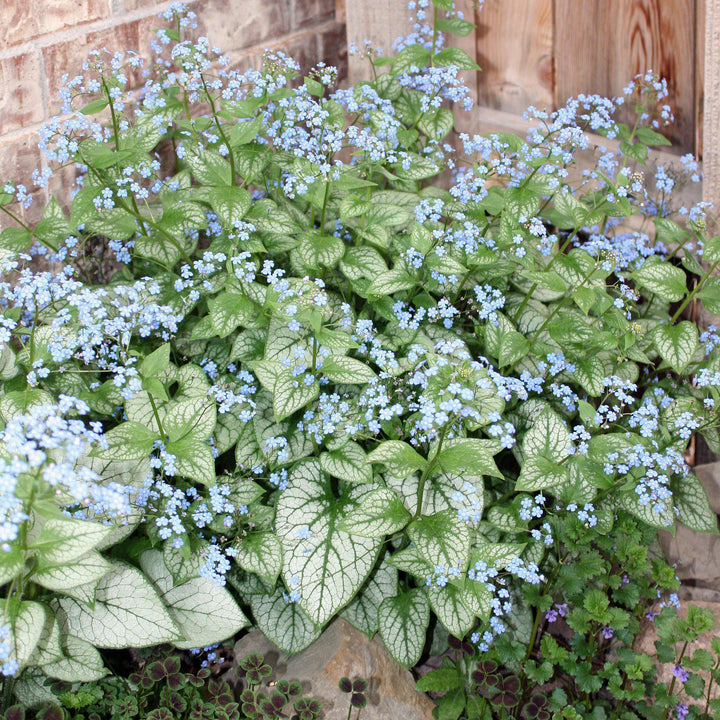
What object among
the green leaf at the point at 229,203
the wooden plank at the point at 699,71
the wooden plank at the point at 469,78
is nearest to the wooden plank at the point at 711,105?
the wooden plank at the point at 699,71

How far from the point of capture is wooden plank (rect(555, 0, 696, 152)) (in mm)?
3123

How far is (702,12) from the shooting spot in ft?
9.86

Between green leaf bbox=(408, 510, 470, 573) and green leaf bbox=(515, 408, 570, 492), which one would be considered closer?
green leaf bbox=(408, 510, 470, 573)

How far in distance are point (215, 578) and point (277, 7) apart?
234cm

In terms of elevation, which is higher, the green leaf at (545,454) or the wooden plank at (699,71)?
the wooden plank at (699,71)

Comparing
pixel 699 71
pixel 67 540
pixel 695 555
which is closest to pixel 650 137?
pixel 699 71

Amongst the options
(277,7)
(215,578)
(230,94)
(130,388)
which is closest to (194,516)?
(215,578)

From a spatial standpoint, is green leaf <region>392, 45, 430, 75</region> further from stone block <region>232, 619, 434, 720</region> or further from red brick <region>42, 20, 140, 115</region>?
stone block <region>232, 619, 434, 720</region>

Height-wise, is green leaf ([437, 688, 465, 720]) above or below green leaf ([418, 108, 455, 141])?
below

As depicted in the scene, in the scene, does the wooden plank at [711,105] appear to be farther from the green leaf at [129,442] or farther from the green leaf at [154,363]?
the green leaf at [129,442]

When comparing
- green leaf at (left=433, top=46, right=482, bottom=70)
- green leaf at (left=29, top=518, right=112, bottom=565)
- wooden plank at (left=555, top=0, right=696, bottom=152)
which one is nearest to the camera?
green leaf at (left=29, top=518, right=112, bottom=565)

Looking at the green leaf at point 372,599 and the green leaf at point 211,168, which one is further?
the green leaf at point 211,168

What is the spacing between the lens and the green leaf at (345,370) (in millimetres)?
2164

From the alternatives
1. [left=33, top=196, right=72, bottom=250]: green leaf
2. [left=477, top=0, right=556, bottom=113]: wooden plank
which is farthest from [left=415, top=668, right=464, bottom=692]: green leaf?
[left=477, top=0, right=556, bottom=113]: wooden plank
